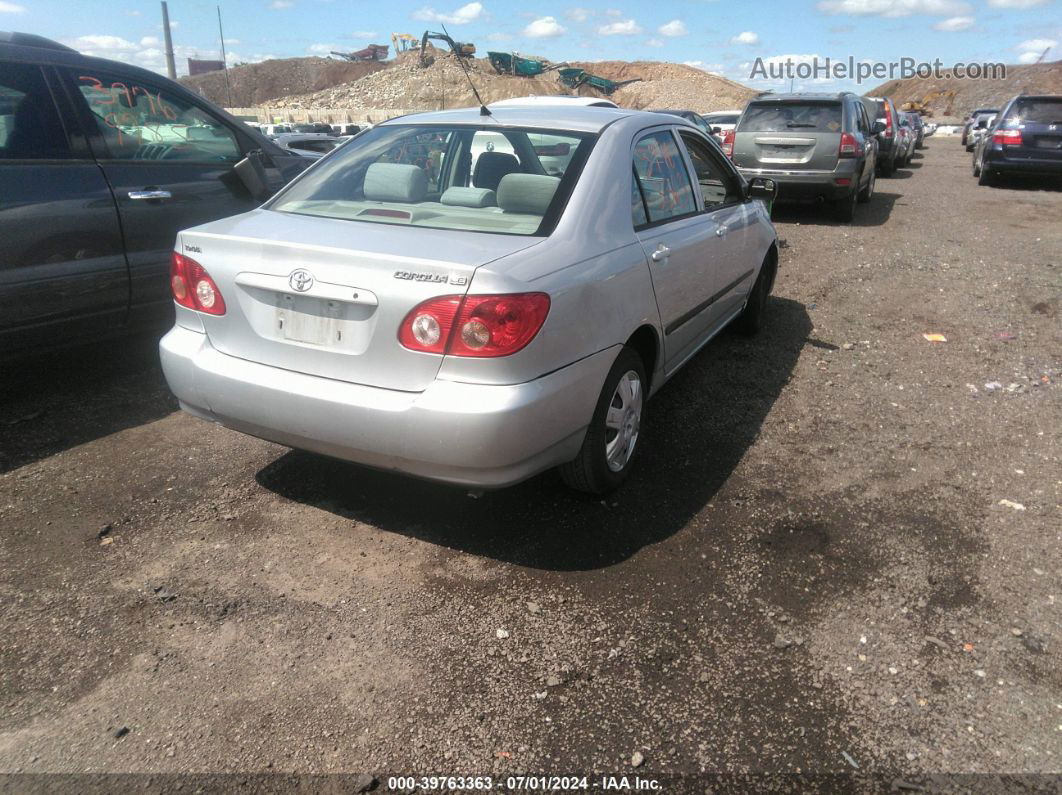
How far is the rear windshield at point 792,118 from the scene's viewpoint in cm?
1114

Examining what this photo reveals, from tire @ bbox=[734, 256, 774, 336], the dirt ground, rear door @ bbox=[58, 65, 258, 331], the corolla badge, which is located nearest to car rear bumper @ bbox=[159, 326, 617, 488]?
the corolla badge

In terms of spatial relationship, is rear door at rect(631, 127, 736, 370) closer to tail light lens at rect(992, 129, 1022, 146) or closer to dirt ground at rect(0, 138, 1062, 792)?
dirt ground at rect(0, 138, 1062, 792)

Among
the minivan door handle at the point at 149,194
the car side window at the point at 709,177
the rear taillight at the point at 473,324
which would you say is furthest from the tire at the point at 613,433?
the minivan door handle at the point at 149,194

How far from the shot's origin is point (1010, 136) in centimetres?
1473

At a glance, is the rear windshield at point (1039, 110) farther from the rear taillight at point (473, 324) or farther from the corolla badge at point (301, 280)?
the corolla badge at point (301, 280)

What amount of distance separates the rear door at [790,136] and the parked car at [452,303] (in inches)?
311

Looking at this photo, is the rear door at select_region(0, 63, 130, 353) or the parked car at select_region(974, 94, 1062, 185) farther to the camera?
the parked car at select_region(974, 94, 1062, 185)

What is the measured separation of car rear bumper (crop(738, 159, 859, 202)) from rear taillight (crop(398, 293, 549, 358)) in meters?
9.11

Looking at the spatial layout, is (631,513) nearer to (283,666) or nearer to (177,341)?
(283,666)

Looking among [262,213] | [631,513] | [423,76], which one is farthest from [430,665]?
[423,76]

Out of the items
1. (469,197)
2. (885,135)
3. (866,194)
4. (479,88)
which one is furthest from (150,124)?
(479,88)

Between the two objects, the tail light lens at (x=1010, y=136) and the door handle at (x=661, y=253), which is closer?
the door handle at (x=661, y=253)

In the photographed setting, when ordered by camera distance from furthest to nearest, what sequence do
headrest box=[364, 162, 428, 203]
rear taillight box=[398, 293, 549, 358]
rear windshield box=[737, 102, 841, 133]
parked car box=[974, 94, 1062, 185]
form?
parked car box=[974, 94, 1062, 185] → rear windshield box=[737, 102, 841, 133] → headrest box=[364, 162, 428, 203] → rear taillight box=[398, 293, 549, 358]

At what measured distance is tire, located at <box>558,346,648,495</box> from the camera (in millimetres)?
3262
